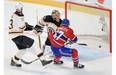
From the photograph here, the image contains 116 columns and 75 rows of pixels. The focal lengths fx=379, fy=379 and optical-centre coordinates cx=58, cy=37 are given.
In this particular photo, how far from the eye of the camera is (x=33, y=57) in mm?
2590

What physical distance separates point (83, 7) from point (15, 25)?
1.65 feet

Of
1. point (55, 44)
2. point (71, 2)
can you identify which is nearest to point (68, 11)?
point (71, 2)

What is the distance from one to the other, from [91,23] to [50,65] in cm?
39

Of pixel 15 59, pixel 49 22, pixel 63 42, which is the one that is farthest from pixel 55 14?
pixel 15 59

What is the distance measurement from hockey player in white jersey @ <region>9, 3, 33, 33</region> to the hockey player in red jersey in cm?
21

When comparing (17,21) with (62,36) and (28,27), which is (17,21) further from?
(62,36)

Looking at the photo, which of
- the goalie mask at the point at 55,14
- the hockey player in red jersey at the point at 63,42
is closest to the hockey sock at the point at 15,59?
the hockey player in red jersey at the point at 63,42

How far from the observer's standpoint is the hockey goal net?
2.44 metres

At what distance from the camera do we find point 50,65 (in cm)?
254

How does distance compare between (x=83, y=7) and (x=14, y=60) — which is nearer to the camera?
(x=83, y=7)

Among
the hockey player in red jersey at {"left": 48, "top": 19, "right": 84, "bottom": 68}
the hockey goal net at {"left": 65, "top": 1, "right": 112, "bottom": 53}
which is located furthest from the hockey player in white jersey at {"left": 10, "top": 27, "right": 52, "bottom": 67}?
the hockey goal net at {"left": 65, "top": 1, "right": 112, "bottom": 53}

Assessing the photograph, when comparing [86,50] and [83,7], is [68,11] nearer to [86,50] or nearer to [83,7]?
[83,7]

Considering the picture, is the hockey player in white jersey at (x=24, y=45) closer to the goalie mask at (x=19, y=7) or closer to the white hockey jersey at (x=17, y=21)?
the white hockey jersey at (x=17, y=21)

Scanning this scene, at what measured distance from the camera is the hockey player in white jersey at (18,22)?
8.56 ft
